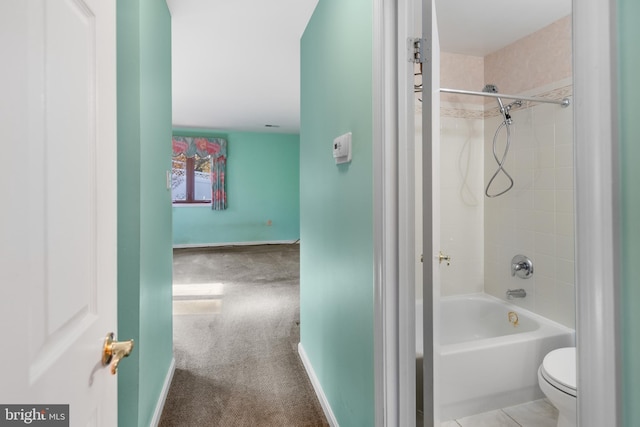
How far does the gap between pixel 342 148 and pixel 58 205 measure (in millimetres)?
1126

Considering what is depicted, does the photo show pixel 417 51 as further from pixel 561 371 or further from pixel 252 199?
pixel 252 199

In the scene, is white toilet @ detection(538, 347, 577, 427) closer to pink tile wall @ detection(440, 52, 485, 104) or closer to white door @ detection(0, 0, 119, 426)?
white door @ detection(0, 0, 119, 426)

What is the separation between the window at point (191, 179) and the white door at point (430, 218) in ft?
21.9

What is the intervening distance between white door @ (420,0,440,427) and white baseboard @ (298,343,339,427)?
0.78m

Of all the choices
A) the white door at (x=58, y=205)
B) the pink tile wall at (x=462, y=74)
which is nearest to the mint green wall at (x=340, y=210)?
the white door at (x=58, y=205)

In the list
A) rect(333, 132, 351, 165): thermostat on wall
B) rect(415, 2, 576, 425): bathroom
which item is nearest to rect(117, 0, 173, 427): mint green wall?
rect(333, 132, 351, 165): thermostat on wall

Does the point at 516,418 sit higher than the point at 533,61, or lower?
lower

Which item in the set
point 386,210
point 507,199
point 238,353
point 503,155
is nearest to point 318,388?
point 238,353

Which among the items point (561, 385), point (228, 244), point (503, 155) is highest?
point (503, 155)

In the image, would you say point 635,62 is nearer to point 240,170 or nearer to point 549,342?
point 549,342

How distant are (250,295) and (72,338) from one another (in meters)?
3.45

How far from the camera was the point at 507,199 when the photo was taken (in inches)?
99.6

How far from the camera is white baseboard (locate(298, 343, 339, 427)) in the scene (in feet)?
5.61

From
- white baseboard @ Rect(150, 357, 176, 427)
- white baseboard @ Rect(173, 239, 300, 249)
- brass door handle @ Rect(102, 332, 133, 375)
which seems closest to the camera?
brass door handle @ Rect(102, 332, 133, 375)
